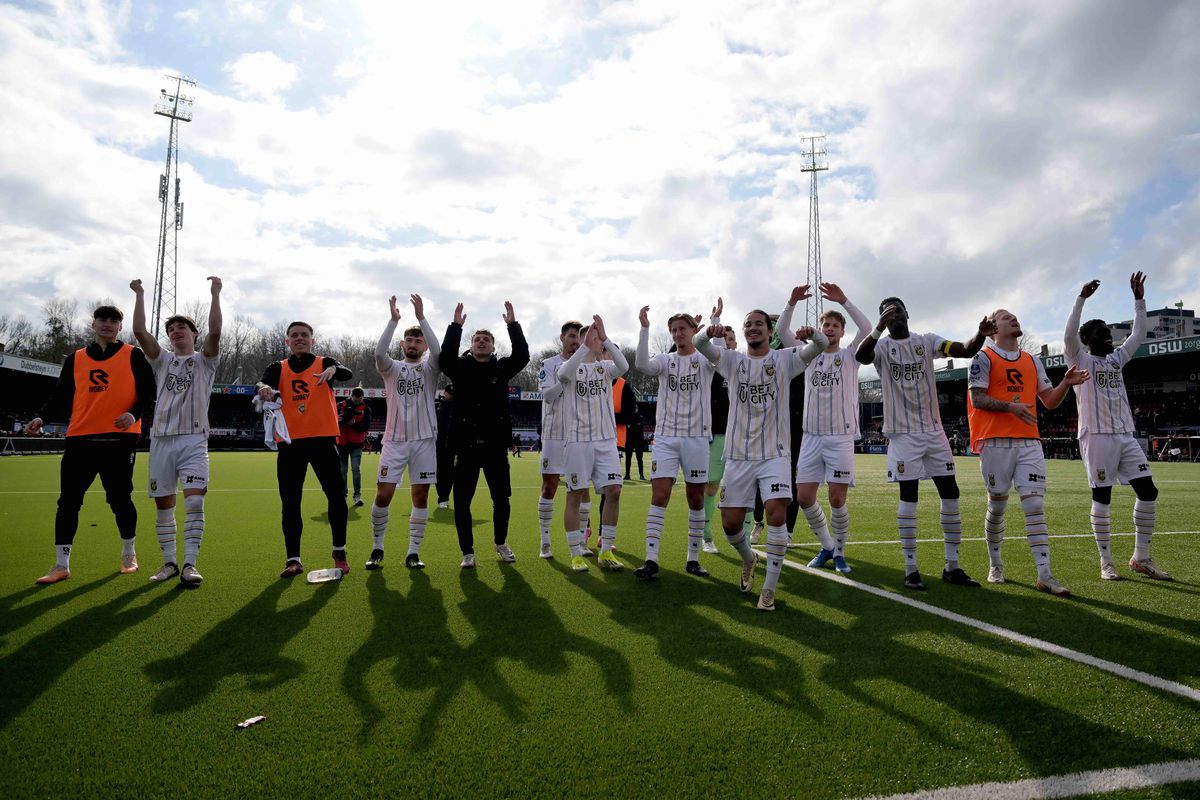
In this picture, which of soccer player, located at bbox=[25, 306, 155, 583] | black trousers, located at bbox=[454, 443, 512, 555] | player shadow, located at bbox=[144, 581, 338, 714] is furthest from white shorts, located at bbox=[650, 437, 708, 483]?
soccer player, located at bbox=[25, 306, 155, 583]

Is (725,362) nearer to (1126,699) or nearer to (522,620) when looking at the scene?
(522,620)

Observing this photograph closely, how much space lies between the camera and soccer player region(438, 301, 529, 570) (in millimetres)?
6438

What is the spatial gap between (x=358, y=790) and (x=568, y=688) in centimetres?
115

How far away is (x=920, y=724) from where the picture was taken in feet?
9.50

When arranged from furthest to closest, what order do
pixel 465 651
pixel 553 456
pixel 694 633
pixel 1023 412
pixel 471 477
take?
1. pixel 553 456
2. pixel 471 477
3. pixel 1023 412
4. pixel 694 633
5. pixel 465 651

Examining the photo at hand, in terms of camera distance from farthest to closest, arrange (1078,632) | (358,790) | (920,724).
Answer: (1078,632) → (920,724) → (358,790)

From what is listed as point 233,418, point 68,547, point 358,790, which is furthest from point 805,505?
point 233,418

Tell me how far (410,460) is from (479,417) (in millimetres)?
785

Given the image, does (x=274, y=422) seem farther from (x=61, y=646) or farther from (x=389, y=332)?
(x=61, y=646)

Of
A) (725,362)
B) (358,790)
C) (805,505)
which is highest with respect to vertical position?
(725,362)

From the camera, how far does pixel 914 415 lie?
5.82m

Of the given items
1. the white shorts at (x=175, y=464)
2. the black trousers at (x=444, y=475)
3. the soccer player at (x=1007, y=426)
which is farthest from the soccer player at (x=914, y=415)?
the black trousers at (x=444, y=475)

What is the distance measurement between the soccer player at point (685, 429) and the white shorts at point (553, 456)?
1.08 metres

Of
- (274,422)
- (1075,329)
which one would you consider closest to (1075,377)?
(1075,329)
